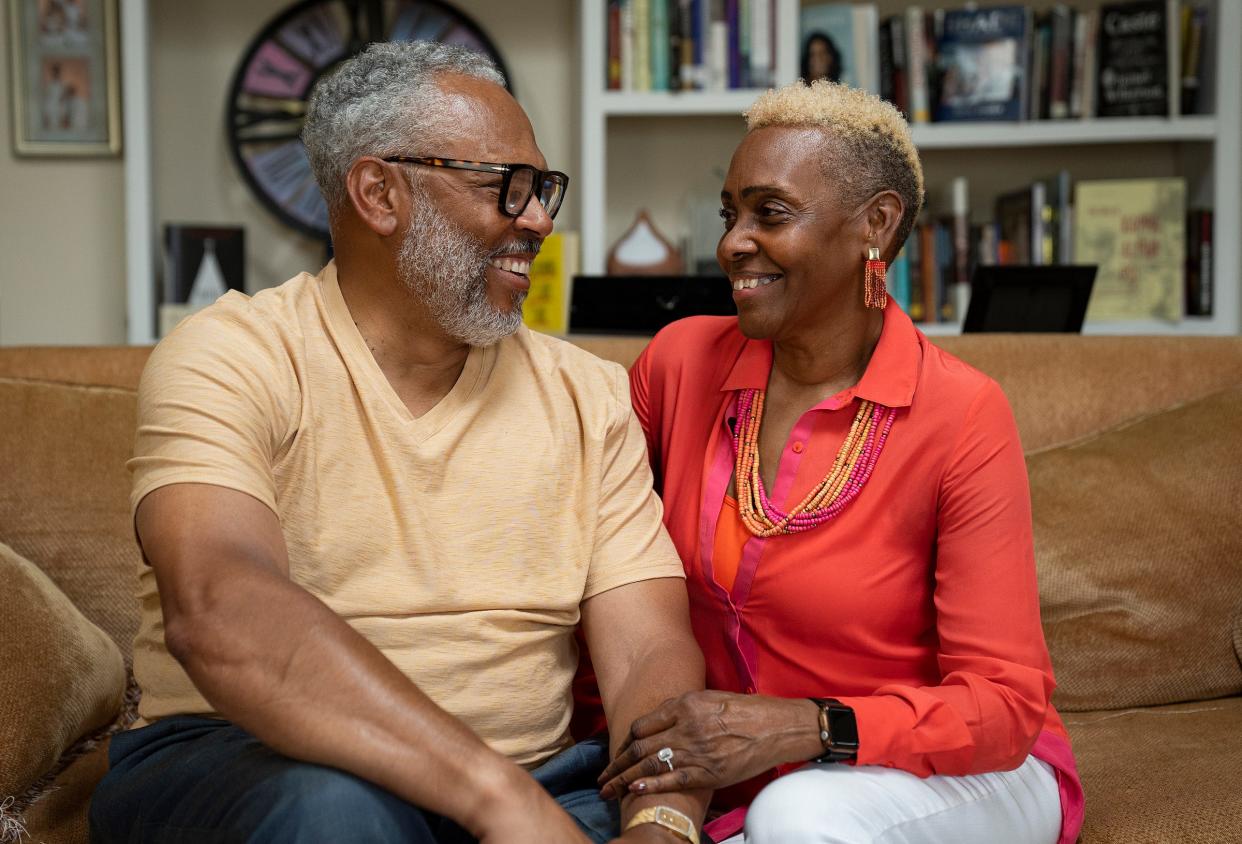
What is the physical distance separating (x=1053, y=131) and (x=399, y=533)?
2.41 metres

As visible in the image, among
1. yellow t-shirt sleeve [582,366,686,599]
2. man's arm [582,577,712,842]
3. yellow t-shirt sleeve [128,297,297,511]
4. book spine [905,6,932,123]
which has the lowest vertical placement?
man's arm [582,577,712,842]

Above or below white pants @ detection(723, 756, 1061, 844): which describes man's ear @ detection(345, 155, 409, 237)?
above

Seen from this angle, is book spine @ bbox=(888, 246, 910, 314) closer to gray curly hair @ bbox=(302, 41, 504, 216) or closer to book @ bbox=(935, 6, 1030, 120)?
book @ bbox=(935, 6, 1030, 120)

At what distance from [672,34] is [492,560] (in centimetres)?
210

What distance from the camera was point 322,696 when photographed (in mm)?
1201

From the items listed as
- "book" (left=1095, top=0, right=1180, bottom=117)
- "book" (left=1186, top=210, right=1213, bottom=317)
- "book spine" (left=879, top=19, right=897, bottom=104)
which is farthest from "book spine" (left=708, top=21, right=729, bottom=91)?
"book" (left=1186, top=210, right=1213, bottom=317)

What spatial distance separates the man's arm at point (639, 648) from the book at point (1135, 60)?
2.35 metres

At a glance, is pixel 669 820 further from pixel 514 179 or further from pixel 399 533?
pixel 514 179

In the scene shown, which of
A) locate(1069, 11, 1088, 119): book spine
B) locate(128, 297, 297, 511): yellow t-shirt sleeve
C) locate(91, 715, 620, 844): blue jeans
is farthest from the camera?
locate(1069, 11, 1088, 119): book spine

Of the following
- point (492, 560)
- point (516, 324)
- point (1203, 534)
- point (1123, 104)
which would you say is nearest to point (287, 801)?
point (492, 560)

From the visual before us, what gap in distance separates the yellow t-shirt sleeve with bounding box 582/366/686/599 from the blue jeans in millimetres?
214

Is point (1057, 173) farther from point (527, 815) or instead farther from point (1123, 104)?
point (527, 815)

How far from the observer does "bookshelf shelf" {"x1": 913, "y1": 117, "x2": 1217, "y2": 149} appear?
128 inches

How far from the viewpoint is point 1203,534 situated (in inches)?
79.8
